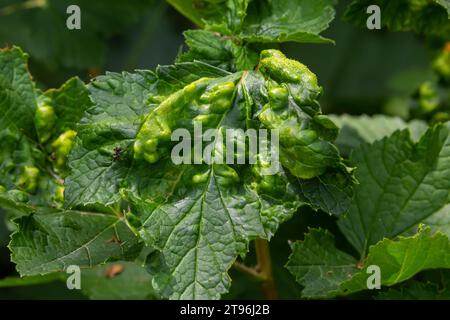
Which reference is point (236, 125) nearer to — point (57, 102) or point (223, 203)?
point (223, 203)

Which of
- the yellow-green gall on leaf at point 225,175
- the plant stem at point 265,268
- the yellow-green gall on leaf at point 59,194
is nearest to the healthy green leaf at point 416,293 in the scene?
the plant stem at point 265,268

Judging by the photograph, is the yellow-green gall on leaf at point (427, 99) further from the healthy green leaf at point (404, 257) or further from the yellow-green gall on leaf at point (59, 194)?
the yellow-green gall on leaf at point (59, 194)

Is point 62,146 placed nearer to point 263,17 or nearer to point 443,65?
point 263,17

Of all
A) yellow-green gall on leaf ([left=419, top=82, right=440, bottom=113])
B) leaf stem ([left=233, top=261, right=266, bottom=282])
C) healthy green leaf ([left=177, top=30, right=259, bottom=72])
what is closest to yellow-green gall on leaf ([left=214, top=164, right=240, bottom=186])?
healthy green leaf ([left=177, top=30, right=259, bottom=72])

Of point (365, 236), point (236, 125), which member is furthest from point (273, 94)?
point (365, 236)

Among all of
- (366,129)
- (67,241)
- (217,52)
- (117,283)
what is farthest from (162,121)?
(366,129)

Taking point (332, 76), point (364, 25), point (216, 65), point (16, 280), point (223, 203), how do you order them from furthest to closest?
point (332, 76), point (16, 280), point (364, 25), point (216, 65), point (223, 203)
